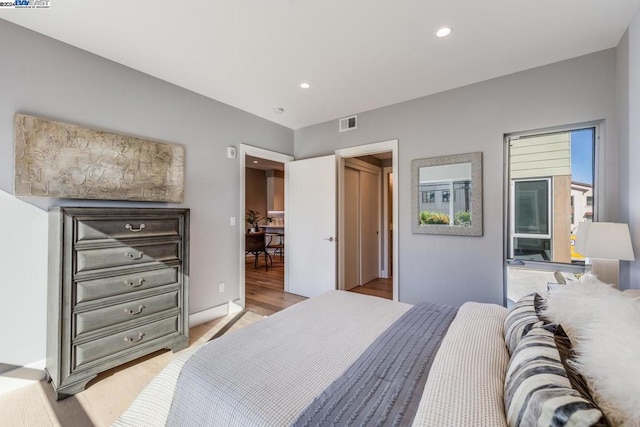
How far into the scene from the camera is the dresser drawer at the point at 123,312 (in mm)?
1960

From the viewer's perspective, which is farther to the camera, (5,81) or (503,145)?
(503,145)

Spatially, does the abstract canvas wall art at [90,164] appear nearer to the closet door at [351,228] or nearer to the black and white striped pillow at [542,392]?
the closet door at [351,228]

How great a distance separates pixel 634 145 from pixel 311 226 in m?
3.20

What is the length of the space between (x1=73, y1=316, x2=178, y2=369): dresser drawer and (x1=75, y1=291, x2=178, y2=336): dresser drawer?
0.33ft

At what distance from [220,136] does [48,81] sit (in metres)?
1.50

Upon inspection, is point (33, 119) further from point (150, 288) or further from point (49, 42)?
point (150, 288)

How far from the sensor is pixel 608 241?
5.85ft

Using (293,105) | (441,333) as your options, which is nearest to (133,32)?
(293,105)

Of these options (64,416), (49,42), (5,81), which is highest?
(49,42)

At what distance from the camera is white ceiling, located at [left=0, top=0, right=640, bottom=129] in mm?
1825

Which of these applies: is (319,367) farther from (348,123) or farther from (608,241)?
(348,123)

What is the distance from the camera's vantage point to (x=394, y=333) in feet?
4.64

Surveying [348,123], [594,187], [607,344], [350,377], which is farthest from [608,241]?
[348,123]

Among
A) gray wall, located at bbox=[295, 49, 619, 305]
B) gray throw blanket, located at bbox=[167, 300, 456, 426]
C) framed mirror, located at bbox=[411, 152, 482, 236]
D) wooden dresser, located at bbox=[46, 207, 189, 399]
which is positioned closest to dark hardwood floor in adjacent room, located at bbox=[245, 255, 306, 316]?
wooden dresser, located at bbox=[46, 207, 189, 399]
